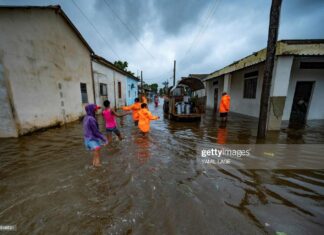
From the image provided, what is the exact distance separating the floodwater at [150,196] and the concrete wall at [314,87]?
23.9ft

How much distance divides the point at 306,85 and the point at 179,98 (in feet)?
24.8

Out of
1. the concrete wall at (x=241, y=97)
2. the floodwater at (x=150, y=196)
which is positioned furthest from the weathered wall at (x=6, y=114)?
the concrete wall at (x=241, y=97)

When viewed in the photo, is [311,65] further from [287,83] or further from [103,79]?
[103,79]

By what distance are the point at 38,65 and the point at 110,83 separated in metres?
7.33

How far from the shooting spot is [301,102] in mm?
8938

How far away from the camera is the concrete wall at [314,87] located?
846 cm

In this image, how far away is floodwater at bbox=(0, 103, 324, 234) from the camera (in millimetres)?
1964

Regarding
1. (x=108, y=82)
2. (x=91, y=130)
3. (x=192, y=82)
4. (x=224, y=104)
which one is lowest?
(x=91, y=130)

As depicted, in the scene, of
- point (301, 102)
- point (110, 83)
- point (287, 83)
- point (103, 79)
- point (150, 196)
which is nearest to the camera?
point (150, 196)

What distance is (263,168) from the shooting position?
347 centimetres

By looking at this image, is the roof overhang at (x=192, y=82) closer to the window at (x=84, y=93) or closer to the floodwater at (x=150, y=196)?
the window at (x=84, y=93)

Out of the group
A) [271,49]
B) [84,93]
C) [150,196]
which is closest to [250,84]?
[271,49]

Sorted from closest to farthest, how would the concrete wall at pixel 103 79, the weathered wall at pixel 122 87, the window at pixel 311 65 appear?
the window at pixel 311 65 < the concrete wall at pixel 103 79 < the weathered wall at pixel 122 87

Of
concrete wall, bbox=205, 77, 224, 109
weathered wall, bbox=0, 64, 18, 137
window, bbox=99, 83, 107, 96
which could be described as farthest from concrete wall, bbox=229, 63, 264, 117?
weathered wall, bbox=0, 64, 18, 137
